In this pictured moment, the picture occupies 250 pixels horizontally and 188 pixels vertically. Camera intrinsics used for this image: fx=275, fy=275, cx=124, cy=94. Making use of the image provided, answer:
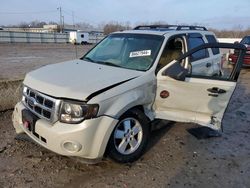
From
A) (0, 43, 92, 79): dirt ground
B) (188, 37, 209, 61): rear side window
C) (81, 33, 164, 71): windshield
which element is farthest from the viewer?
(0, 43, 92, 79): dirt ground

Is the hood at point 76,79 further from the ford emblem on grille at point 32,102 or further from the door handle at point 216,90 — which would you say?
the door handle at point 216,90

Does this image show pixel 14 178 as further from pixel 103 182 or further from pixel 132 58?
pixel 132 58

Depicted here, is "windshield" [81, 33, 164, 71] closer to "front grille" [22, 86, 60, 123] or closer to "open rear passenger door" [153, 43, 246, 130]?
"open rear passenger door" [153, 43, 246, 130]

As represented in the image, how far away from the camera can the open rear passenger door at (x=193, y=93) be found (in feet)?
13.6

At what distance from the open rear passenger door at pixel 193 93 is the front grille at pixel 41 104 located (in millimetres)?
1657

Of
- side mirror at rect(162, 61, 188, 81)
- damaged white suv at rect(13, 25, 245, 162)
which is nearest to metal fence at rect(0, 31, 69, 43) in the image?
damaged white suv at rect(13, 25, 245, 162)

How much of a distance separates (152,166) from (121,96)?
113cm

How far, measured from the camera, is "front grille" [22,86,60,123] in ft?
11.0

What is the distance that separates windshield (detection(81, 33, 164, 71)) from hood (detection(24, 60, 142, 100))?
269 mm

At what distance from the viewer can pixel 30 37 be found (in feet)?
174

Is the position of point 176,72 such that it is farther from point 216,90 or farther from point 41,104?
point 41,104

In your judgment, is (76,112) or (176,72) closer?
(76,112)

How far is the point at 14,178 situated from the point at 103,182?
1.14m

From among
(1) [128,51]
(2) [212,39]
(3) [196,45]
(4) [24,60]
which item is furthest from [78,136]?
(4) [24,60]
